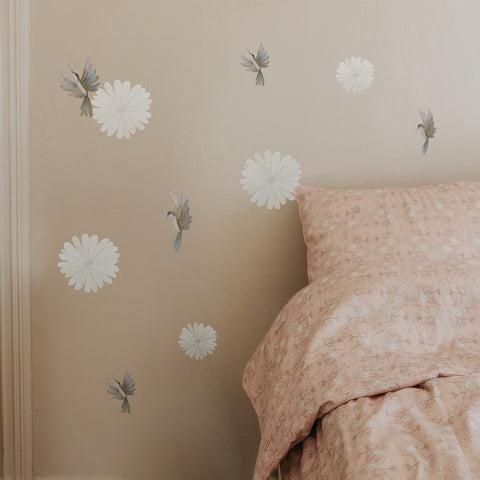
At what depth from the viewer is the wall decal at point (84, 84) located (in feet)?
5.00

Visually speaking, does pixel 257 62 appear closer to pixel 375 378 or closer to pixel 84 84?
pixel 84 84

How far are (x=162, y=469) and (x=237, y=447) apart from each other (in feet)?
0.84

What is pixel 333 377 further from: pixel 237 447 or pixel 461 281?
pixel 237 447

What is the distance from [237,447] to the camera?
164 cm

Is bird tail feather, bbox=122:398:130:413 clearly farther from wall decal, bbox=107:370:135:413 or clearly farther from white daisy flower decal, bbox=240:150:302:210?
white daisy flower decal, bbox=240:150:302:210

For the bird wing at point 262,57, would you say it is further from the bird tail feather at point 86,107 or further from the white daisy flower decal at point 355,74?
the bird tail feather at point 86,107

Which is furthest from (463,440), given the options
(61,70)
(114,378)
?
(61,70)

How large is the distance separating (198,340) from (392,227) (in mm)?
714

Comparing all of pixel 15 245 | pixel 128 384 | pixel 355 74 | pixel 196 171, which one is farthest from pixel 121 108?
pixel 128 384

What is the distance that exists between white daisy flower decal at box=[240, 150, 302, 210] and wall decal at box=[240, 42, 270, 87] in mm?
220


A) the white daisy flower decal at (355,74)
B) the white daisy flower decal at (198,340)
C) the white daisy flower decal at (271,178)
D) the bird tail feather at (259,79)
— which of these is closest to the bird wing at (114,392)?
the white daisy flower decal at (198,340)

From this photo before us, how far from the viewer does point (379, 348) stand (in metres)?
1.03

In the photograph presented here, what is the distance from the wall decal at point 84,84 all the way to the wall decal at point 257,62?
0.45 m

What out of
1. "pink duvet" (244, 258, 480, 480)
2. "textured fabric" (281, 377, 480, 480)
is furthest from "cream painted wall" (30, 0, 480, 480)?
"textured fabric" (281, 377, 480, 480)
